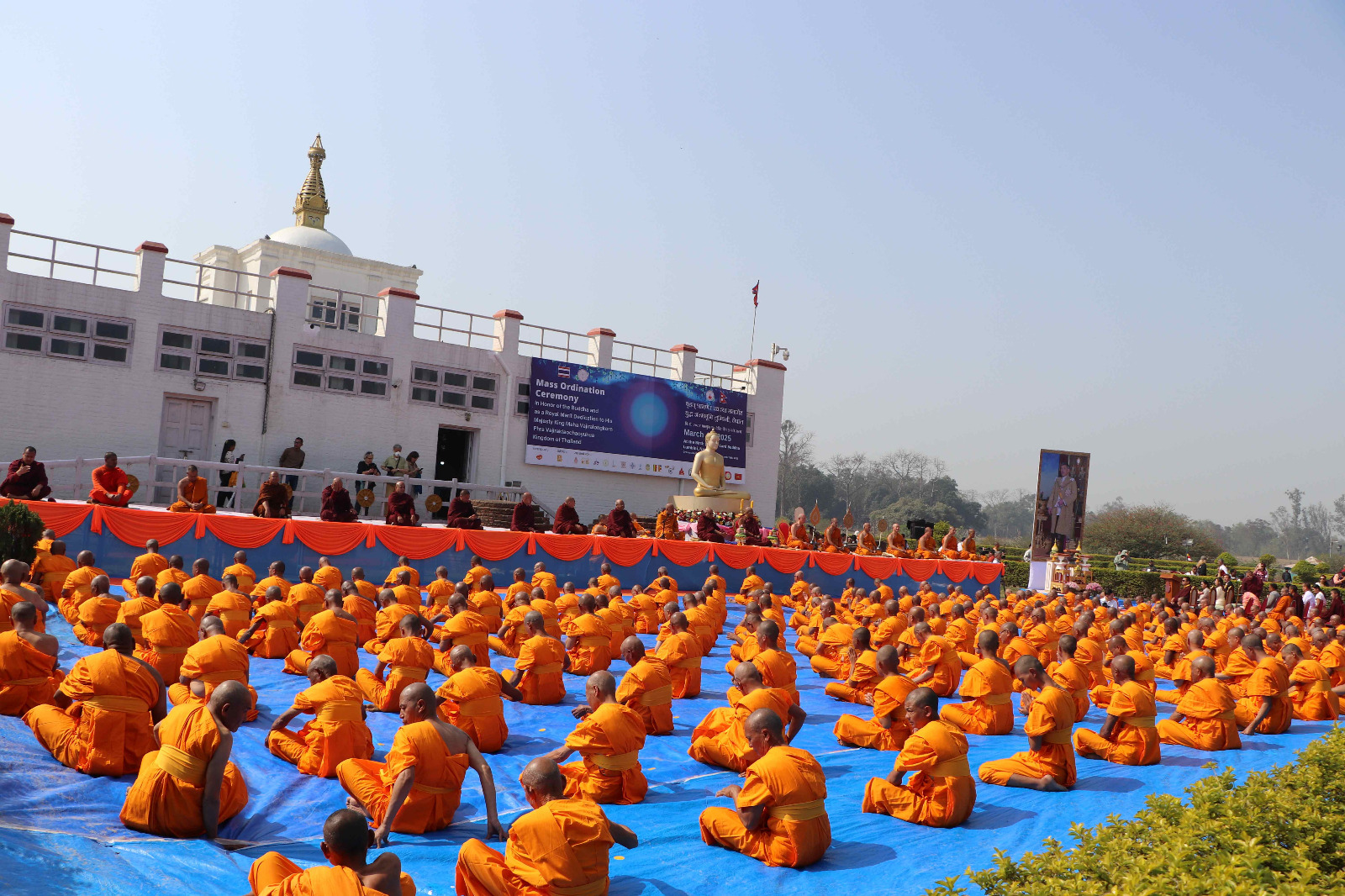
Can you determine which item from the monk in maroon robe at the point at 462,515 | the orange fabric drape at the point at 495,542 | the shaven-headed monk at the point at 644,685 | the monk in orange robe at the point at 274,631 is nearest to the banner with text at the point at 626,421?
the monk in maroon robe at the point at 462,515

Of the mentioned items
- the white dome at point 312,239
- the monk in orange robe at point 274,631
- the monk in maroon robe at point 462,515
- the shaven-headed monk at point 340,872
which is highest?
the white dome at point 312,239

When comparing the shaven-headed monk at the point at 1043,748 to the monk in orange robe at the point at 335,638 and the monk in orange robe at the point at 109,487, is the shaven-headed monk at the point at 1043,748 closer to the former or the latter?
the monk in orange robe at the point at 335,638

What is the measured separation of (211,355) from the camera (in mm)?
21172

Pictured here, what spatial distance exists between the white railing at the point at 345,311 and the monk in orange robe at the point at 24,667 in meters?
15.4

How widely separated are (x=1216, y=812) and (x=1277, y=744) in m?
5.39

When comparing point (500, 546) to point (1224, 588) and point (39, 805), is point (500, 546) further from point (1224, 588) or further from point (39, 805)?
point (1224, 588)

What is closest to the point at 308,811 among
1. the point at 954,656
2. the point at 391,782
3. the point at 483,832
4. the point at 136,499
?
the point at 391,782

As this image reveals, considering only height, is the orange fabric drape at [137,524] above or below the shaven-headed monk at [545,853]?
above

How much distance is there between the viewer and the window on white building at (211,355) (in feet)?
68.1

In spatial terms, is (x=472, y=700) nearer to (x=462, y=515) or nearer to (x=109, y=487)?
(x=109, y=487)

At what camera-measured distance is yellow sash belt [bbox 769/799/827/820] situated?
5477 mm

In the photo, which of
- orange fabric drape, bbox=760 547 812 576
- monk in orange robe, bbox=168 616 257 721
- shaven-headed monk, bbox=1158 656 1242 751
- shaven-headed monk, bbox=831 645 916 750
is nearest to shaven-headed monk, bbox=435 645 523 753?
monk in orange robe, bbox=168 616 257 721

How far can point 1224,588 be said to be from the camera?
24.3 meters

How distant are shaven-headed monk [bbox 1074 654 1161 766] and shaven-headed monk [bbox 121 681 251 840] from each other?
649 centimetres
